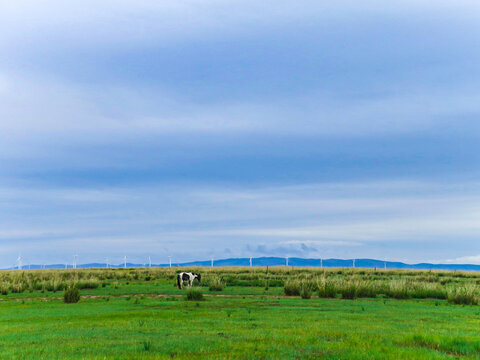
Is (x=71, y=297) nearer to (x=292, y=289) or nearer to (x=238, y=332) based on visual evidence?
(x=292, y=289)

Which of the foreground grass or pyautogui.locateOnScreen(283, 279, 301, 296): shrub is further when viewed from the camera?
pyautogui.locateOnScreen(283, 279, 301, 296): shrub

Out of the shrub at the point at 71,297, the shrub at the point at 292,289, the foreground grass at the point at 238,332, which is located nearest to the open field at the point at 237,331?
the foreground grass at the point at 238,332

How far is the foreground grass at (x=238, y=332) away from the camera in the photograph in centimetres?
1431

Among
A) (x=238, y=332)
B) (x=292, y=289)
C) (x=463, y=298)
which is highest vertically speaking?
(x=292, y=289)

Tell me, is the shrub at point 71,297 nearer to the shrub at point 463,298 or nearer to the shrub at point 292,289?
the shrub at point 292,289

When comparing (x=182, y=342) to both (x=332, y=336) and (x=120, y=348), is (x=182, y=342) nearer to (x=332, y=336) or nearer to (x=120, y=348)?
(x=120, y=348)

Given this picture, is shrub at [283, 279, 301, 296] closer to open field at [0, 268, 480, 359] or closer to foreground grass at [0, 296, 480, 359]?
open field at [0, 268, 480, 359]

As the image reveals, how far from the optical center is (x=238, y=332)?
709 inches

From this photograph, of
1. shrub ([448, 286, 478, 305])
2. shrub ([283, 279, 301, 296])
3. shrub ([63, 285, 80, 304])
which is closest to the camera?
shrub ([63, 285, 80, 304])

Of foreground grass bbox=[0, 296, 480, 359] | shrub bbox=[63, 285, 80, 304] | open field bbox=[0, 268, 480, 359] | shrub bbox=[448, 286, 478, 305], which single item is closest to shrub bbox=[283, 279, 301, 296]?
open field bbox=[0, 268, 480, 359]

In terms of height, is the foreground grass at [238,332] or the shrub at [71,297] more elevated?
the shrub at [71,297]

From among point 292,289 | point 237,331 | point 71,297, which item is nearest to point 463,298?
point 292,289

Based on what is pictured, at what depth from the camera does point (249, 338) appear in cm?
1655

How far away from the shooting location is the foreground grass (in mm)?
14312
